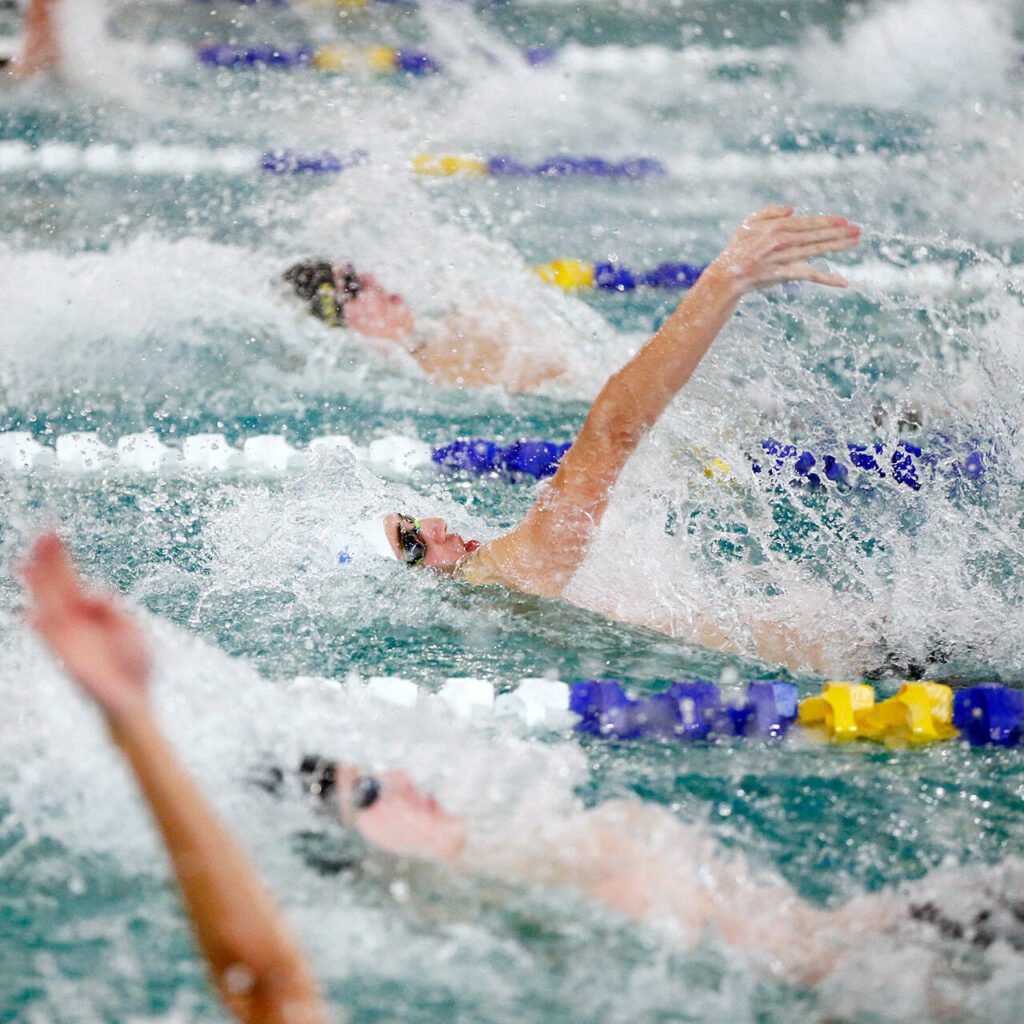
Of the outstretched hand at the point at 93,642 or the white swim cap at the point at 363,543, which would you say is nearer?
the outstretched hand at the point at 93,642

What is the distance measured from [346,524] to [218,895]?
5.48 ft

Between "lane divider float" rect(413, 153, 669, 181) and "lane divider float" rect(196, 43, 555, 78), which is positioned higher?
"lane divider float" rect(196, 43, 555, 78)

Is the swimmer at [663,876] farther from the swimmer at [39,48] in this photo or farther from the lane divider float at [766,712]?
the swimmer at [39,48]

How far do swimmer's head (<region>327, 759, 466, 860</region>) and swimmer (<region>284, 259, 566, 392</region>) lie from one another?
7.28 ft

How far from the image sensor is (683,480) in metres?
2.68

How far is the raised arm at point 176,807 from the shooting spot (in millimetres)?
1060

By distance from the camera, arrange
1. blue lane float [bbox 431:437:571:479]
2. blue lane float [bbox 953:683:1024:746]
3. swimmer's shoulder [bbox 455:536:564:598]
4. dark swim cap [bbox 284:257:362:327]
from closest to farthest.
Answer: blue lane float [bbox 953:683:1024:746] < swimmer's shoulder [bbox 455:536:564:598] < blue lane float [bbox 431:437:571:479] < dark swim cap [bbox 284:257:362:327]

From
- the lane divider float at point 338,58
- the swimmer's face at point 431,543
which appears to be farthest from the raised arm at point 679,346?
the lane divider float at point 338,58

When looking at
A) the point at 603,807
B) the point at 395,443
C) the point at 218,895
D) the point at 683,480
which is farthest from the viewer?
the point at 395,443

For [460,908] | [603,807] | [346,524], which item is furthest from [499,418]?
[460,908]

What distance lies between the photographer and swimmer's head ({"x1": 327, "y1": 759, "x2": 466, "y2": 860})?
5.37 feet

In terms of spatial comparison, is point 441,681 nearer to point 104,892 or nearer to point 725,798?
point 725,798

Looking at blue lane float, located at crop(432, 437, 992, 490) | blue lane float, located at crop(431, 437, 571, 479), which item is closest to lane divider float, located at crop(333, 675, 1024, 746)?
blue lane float, located at crop(432, 437, 992, 490)

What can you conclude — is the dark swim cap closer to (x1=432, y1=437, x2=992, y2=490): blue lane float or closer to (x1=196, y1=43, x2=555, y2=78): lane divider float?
(x1=432, y1=437, x2=992, y2=490): blue lane float
